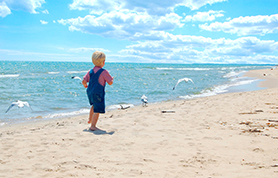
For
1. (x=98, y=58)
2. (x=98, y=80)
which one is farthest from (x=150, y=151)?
(x=98, y=58)

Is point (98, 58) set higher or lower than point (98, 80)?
higher

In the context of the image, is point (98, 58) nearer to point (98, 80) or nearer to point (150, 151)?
point (98, 80)

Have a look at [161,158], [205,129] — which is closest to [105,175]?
[161,158]

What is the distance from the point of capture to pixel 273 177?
245cm

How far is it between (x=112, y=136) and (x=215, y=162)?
7.03ft

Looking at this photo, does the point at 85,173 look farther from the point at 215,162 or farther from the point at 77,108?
the point at 77,108

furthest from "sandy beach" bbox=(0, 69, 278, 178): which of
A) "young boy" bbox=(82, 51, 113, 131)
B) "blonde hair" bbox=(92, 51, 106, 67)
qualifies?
"blonde hair" bbox=(92, 51, 106, 67)

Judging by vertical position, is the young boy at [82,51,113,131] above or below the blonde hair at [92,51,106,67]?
below

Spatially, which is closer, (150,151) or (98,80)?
(150,151)

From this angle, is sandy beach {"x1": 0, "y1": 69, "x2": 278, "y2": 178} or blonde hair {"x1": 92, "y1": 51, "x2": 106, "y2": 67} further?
blonde hair {"x1": 92, "y1": 51, "x2": 106, "y2": 67}

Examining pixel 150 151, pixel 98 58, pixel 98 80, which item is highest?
pixel 98 58

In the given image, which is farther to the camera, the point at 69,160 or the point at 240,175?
the point at 69,160

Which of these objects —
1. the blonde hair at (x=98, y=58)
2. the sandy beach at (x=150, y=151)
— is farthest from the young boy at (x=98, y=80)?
the sandy beach at (x=150, y=151)

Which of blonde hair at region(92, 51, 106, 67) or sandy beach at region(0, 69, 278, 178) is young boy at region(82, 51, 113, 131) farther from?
sandy beach at region(0, 69, 278, 178)
